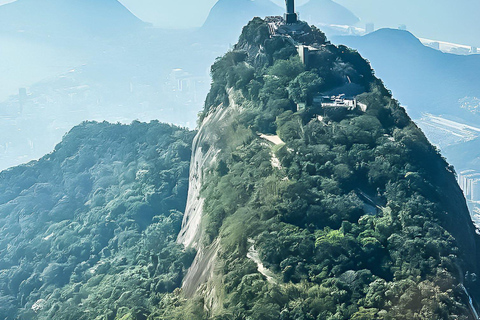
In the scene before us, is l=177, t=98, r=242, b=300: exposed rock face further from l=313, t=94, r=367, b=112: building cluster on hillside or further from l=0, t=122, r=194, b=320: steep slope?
l=313, t=94, r=367, b=112: building cluster on hillside

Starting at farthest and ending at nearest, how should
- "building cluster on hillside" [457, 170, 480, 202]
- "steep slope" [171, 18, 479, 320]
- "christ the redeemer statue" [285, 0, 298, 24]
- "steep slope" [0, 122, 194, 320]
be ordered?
"building cluster on hillside" [457, 170, 480, 202], "christ the redeemer statue" [285, 0, 298, 24], "steep slope" [0, 122, 194, 320], "steep slope" [171, 18, 479, 320]

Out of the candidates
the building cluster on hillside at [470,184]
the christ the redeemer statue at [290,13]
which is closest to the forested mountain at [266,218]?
the christ the redeemer statue at [290,13]

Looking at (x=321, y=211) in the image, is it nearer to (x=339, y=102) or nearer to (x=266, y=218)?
(x=266, y=218)

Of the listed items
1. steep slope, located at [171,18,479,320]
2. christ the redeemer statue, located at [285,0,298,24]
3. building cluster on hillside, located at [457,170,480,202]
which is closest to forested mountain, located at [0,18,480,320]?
steep slope, located at [171,18,479,320]

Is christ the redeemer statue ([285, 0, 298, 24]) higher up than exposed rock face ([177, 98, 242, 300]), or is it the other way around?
christ the redeemer statue ([285, 0, 298, 24])

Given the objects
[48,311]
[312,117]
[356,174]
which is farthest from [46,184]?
[356,174]

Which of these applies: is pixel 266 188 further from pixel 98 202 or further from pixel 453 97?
pixel 453 97
